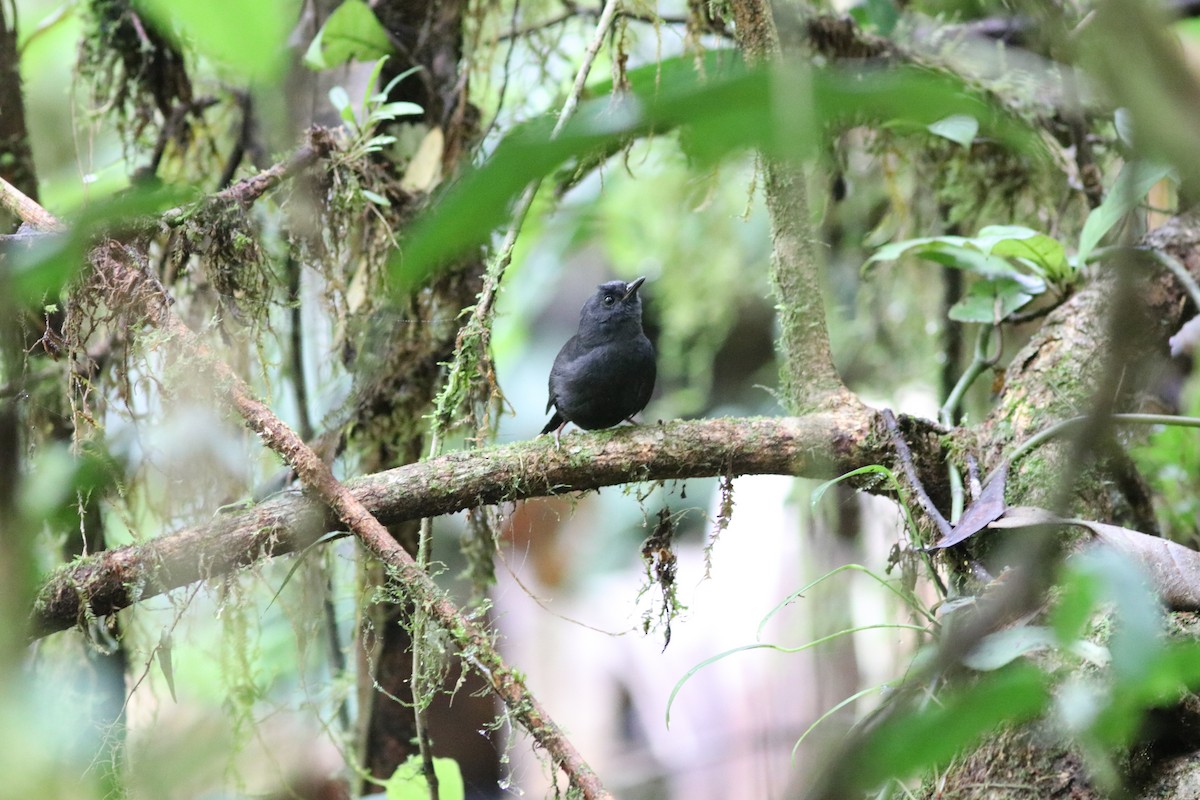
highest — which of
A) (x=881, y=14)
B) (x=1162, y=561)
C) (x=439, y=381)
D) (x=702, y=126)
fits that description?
(x=881, y=14)

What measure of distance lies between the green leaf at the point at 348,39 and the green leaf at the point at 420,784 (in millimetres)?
1931

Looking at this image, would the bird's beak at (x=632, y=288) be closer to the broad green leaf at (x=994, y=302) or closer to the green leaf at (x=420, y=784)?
the broad green leaf at (x=994, y=302)

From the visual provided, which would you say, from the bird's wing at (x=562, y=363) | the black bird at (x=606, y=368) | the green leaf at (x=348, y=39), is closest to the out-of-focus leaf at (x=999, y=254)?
the black bird at (x=606, y=368)

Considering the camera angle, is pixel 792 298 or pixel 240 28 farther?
pixel 792 298

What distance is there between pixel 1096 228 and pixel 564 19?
6.08ft

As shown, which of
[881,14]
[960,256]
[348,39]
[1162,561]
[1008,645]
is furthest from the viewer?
[881,14]

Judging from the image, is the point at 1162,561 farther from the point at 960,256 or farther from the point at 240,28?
the point at 240,28

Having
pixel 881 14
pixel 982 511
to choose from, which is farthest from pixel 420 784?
pixel 881 14

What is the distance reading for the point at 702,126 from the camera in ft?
1.28

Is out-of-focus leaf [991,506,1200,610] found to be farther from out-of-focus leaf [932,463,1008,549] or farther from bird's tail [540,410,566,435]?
bird's tail [540,410,566,435]

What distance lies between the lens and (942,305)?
12.3 feet

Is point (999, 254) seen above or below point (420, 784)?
above

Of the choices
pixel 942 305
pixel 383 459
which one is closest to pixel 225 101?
pixel 383 459

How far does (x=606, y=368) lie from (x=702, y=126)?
2620 millimetres
